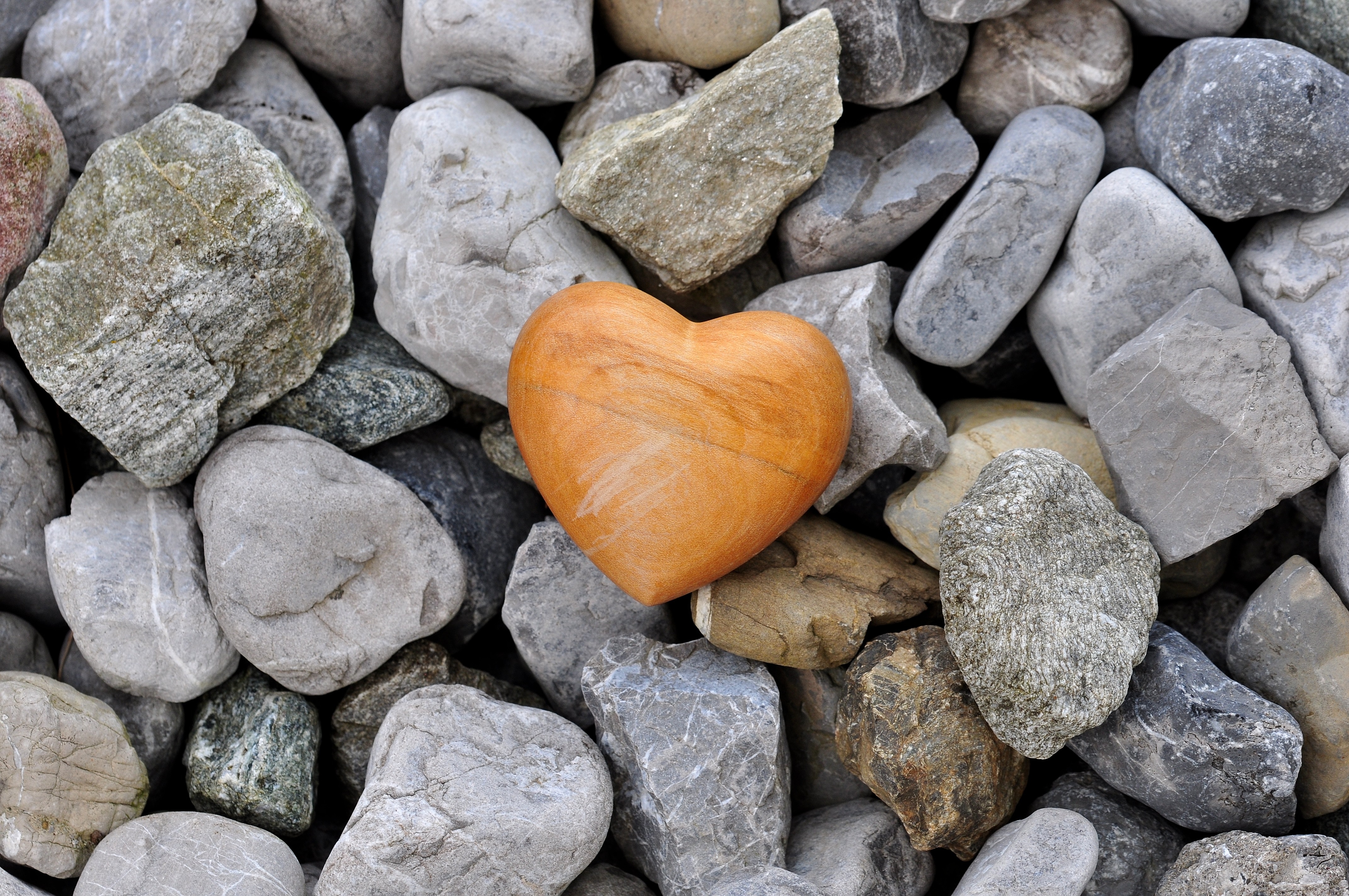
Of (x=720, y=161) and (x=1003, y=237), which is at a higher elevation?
(x=720, y=161)

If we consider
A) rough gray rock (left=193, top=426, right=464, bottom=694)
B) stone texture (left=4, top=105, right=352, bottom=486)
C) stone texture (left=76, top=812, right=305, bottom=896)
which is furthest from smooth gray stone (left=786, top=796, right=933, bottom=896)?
stone texture (left=4, top=105, right=352, bottom=486)

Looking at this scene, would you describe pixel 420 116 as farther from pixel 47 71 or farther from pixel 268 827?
pixel 268 827

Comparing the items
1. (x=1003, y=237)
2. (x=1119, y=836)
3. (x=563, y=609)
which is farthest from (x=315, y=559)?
(x=1119, y=836)

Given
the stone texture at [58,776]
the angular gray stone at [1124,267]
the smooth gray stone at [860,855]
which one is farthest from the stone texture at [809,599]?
the stone texture at [58,776]

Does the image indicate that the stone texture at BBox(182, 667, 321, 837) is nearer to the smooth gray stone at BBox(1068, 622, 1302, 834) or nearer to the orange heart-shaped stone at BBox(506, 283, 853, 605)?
the orange heart-shaped stone at BBox(506, 283, 853, 605)

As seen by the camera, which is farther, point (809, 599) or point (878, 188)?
point (878, 188)

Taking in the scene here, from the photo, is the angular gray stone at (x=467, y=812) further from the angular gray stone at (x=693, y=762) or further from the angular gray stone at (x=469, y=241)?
the angular gray stone at (x=469, y=241)

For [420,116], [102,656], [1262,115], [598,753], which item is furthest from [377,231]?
[1262,115]

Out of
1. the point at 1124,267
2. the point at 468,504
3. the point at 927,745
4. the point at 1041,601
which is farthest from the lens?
the point at 468,504

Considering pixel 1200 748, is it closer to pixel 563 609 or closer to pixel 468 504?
pixel 563 609
